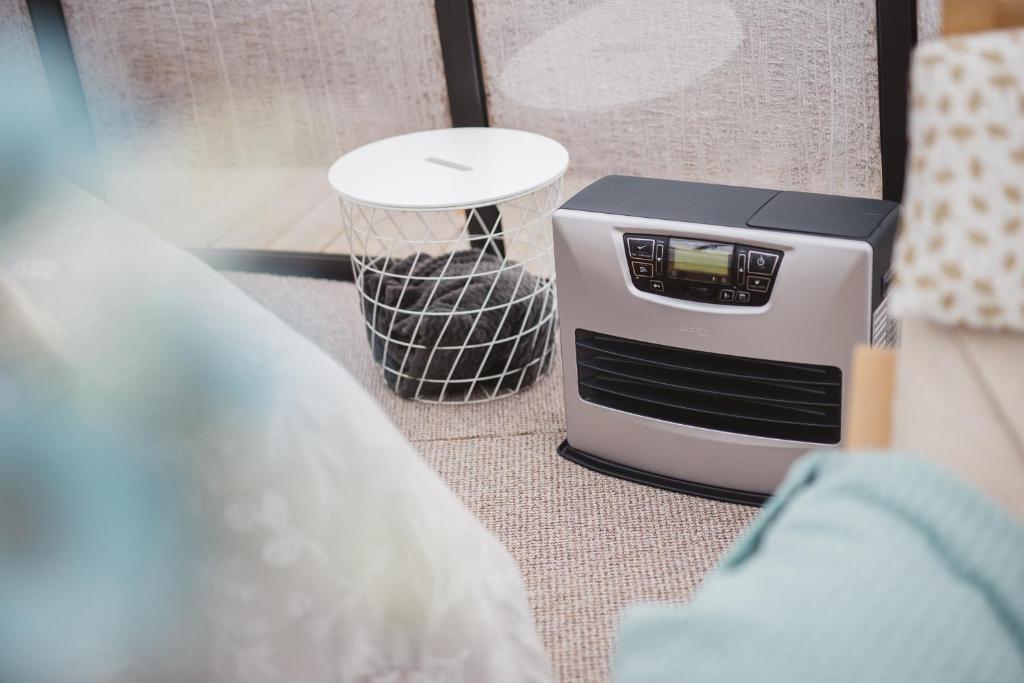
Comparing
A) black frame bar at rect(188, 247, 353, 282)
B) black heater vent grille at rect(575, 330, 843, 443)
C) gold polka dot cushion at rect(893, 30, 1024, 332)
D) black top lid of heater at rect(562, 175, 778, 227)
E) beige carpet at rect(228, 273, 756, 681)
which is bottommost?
beige carpet at rect(228, 273, 756, 681)

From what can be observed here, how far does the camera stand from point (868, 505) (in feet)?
1.88

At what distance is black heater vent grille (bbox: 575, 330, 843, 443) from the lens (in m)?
1.24

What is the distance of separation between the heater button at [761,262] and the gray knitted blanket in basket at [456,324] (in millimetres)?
448

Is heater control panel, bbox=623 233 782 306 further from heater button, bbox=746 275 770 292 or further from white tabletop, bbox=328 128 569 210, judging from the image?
white tabletop, bbox=328 128 569 210

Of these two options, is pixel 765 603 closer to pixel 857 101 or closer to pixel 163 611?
pixel 163 611

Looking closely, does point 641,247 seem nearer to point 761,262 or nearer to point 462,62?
point 761,262

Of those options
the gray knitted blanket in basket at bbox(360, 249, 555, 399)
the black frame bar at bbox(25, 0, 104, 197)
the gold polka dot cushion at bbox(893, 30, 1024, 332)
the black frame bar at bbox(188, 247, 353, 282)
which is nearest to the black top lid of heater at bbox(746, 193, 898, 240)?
the gray knitted blanket in basket at bbox(360, 249, 555, 399)

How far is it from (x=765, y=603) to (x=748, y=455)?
0.77 m

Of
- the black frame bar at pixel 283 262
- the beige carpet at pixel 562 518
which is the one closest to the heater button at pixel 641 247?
the beige carpet at pixel 562 518

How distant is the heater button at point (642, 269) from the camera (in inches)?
49.9

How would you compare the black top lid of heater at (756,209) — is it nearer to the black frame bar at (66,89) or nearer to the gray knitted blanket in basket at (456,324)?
the gray knitted blanket in basket at (456,324)

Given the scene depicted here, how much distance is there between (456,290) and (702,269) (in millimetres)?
500

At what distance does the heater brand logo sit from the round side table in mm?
343

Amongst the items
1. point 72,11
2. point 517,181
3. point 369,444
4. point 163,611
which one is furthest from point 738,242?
point 72,11
